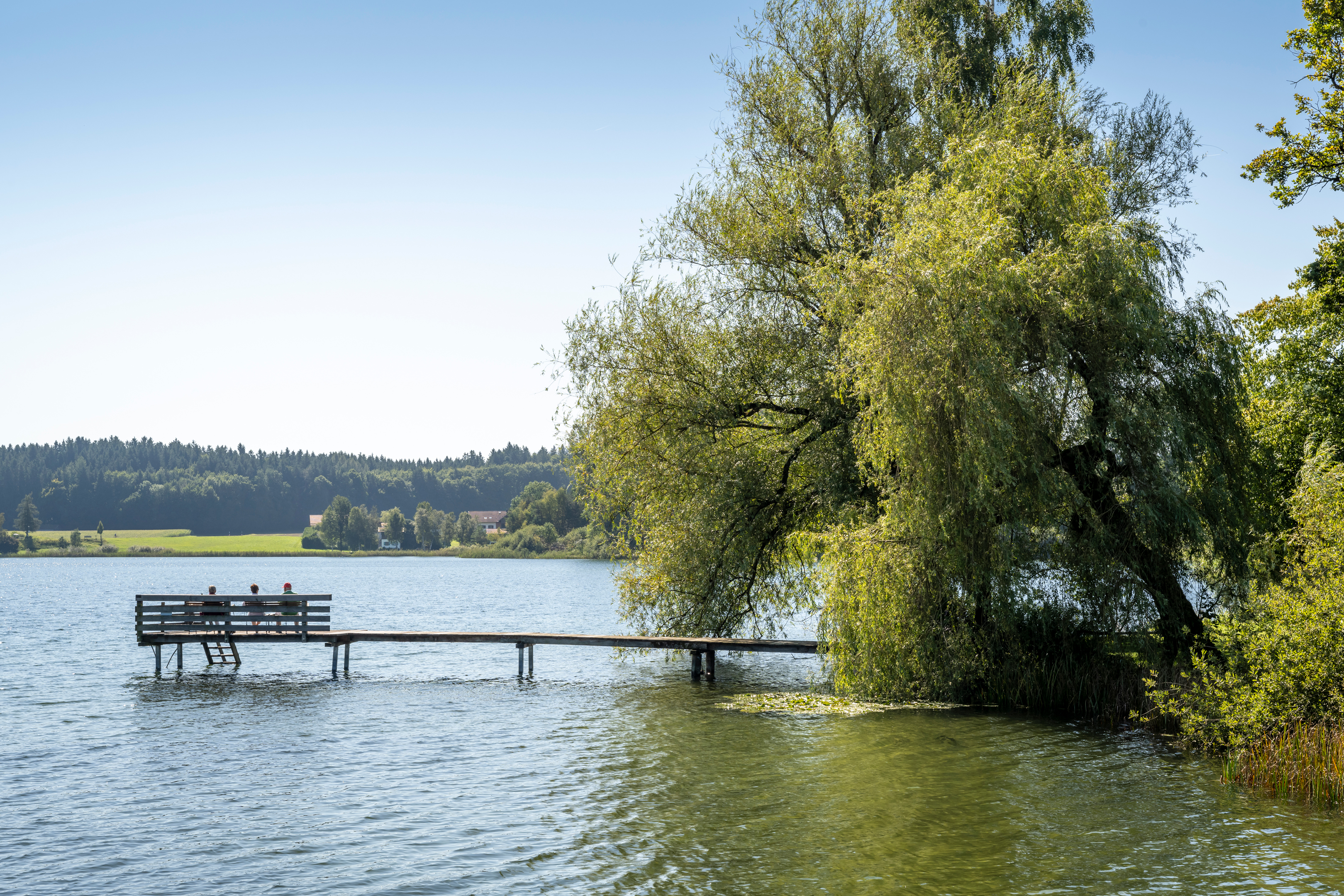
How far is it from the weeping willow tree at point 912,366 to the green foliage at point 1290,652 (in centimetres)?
233

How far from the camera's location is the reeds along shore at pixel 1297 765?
40.1ft

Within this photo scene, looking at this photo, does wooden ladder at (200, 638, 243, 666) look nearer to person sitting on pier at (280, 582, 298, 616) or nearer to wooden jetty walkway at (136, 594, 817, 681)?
wooden jetty walkway at (136, 594, 817, 681)

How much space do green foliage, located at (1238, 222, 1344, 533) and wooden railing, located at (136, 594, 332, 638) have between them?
21815 millimetres

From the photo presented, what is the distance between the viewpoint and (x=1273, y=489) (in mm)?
20188

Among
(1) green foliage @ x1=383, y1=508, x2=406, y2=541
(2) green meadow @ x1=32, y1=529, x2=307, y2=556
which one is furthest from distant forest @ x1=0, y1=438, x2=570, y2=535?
(1) green foliage @ x1=383, y1=508, x2=406, y2=541

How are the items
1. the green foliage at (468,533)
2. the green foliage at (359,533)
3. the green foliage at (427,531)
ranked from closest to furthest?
the green foliage at (468,533)
the green foliage at (427,531)
the green foliage at (359,533)

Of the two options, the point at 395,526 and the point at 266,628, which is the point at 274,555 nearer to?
the point at 395,526

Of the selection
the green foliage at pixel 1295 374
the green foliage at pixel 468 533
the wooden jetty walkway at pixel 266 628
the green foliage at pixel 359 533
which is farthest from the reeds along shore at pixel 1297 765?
the green foliage at pixel 359 533

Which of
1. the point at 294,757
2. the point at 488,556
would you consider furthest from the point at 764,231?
the point at 488,556

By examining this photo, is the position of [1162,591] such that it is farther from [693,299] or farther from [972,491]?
[693,299]

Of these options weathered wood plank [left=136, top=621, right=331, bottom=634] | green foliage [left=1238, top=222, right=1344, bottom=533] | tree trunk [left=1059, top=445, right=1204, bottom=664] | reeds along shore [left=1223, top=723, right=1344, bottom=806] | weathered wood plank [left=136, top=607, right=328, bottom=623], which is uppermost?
green foliage [left=1238, top=222, right=1344, bottom=533]

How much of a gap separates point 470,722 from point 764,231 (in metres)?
12.1

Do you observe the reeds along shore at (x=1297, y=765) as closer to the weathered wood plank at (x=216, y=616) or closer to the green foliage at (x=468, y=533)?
the weathered wood plank at (x=216, y=616)

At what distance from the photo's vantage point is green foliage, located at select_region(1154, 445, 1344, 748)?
41.2ft
